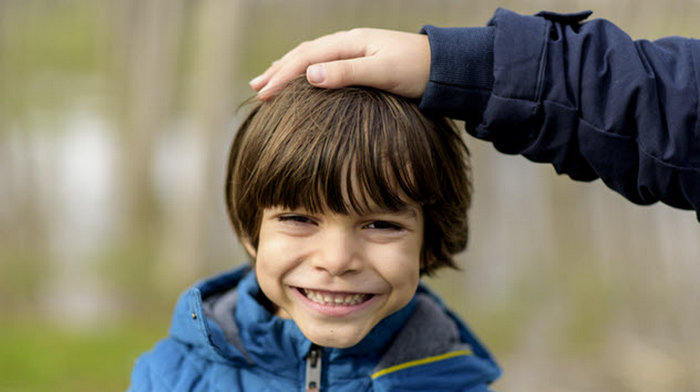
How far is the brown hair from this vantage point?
Result: 5.02ft

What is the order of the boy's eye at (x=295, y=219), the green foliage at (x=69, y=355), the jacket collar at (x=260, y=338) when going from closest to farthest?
the boy's eye at (x=295, y=219), the jacket collar at (x=260, y=338), the green foliage at (x=69, y=355)

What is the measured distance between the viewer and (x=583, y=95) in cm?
141

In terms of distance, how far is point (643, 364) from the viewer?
3811mm

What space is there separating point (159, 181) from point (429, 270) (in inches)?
110

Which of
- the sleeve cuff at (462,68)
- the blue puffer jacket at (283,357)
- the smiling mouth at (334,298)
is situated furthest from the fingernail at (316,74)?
the blue puffer jacket at (283,357)

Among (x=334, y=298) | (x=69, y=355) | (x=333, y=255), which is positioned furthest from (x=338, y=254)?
(x=69, y=355)

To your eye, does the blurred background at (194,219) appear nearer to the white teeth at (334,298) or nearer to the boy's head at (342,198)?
the boy's head at (342,198)

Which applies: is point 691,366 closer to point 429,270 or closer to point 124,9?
point 429,270

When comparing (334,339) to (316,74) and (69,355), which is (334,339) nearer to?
(316,74)

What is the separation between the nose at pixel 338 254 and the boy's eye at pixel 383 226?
5 centimetres

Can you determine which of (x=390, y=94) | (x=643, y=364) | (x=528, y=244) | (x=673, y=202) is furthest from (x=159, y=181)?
(x=673, y=202)

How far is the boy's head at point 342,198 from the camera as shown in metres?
1.53

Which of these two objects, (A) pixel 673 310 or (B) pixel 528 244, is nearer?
(A) pixel 673 310

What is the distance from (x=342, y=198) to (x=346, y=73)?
0.24 metres
